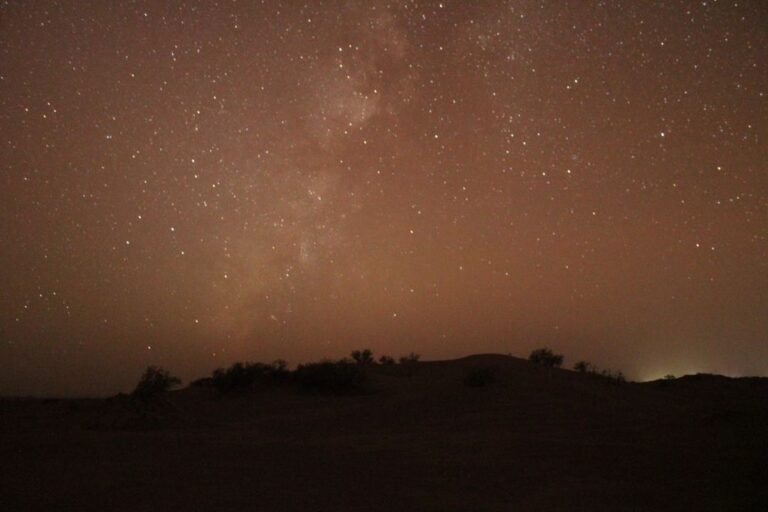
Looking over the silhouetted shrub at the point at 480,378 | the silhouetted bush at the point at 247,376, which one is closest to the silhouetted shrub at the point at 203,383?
the silhouetted bush at the point at 247,376

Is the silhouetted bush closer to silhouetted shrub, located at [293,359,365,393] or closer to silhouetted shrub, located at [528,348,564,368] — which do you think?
silhouetted shrub, located at [293,359,365,393]

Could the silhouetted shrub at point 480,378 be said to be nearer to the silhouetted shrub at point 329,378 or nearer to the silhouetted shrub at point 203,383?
the silhouetted shrub at point 329,378

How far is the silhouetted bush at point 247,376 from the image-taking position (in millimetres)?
18078

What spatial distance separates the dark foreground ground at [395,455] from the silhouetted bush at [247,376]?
222 cm

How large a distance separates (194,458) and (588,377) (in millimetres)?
15719

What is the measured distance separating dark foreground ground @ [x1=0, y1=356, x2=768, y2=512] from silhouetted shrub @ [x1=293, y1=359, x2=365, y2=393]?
6.33 ft

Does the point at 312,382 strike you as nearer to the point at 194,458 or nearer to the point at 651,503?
the point at 194,458

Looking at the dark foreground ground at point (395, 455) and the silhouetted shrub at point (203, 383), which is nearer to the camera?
the dark foreground ground at point (395, 455)

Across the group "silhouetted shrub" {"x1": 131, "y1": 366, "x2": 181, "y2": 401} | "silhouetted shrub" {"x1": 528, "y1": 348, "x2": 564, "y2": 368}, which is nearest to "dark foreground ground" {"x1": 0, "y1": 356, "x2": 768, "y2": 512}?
"silhouetted shrub" {"x1": 131, "y1": 366, "x2": 181, "y2": 401}

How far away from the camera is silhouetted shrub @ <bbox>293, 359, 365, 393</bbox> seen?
17.9 metres

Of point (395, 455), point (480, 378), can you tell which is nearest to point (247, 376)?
point (480, 378)

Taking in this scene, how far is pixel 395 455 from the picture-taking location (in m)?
8.66

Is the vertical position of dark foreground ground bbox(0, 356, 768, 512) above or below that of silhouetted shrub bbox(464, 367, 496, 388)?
below

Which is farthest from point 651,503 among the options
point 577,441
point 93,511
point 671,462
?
point 93,511
